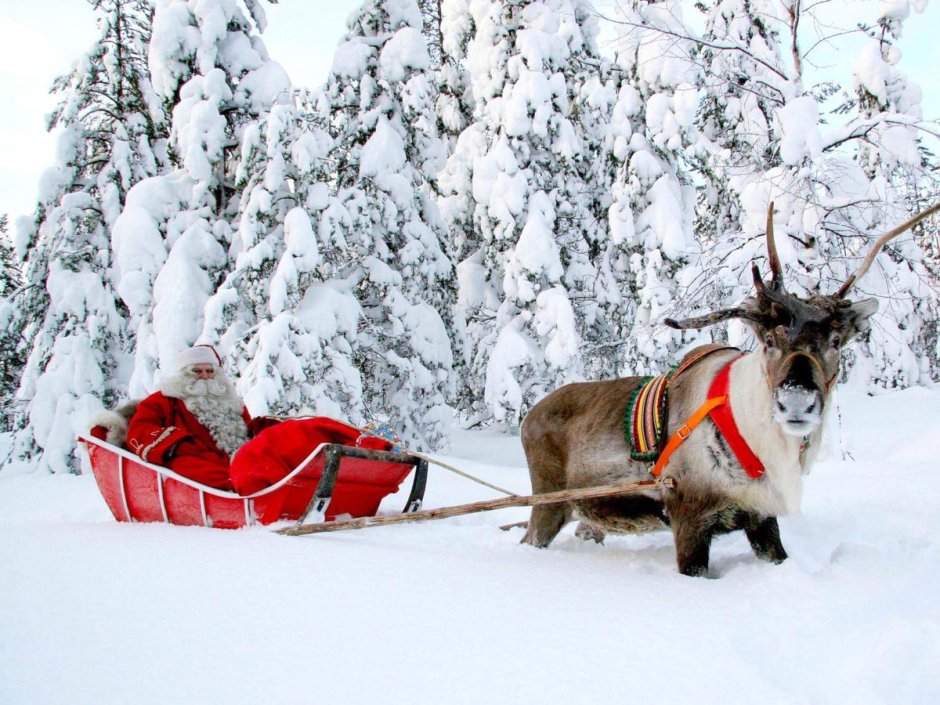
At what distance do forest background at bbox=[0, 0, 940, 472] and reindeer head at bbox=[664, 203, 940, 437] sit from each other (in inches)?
219

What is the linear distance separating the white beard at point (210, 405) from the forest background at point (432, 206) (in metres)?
4.72

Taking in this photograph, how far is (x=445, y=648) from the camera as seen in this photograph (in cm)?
213

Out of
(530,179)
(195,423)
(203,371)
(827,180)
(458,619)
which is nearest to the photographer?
(458,619)

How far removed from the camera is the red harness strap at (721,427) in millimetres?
3125

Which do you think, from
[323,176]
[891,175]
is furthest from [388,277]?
[891,175]

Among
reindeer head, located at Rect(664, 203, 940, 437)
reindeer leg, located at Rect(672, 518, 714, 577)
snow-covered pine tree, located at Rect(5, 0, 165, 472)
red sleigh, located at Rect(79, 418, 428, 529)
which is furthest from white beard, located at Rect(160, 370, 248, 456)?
snow-covered pine tree, located at Rect(5, 0, 165, 472)

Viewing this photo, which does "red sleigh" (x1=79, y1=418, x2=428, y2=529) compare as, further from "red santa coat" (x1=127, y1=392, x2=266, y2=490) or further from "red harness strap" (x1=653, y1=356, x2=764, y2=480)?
"red harness strap" (x1=653, y1=356, x2=764, y2=480)

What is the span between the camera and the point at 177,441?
4695 mm

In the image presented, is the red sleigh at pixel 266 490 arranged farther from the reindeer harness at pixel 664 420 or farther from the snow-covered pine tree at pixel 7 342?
the snow-covered pine tree at pixel 7 342

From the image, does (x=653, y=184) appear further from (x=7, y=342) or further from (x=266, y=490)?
(x=7, y=342)

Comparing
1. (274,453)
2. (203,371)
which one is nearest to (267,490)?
(274,453)

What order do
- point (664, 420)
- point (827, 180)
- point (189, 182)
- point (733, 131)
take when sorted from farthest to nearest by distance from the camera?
point (733, 131)
point (189, 182)
point (827, 180)
point (664, 420)

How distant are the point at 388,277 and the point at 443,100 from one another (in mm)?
7005

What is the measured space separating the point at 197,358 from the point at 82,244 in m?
10.3
